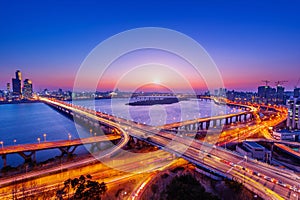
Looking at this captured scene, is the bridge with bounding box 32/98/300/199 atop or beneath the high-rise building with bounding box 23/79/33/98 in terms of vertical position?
beneath

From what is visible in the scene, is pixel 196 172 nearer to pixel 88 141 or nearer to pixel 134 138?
pixel 134 138

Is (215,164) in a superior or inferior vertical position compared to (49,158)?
superior

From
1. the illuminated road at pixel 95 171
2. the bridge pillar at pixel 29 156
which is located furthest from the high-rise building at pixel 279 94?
the bridge pillar at pixel 29 156

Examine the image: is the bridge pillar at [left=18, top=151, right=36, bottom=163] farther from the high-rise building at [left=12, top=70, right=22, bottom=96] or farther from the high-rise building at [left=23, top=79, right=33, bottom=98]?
the high-rise building at [left=12, top=70, right=22, bottom=96]

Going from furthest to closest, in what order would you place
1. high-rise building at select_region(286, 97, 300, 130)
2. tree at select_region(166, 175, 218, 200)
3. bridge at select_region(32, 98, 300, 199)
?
high-rise building at select_region(286, 97, 300, 130)
bridge at select_region(32, 98, 300, 199)
tree at select_region(166, 175, 218, 200)

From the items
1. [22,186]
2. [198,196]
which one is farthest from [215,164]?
[22,186]

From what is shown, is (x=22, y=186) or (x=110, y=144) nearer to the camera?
(x=22, y=186)

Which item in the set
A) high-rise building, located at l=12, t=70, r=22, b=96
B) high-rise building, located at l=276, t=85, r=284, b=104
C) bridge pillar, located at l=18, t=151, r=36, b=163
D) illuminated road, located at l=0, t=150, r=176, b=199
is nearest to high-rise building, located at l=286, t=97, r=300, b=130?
illuminated road, located at l=0, t=150, r=176, b=199

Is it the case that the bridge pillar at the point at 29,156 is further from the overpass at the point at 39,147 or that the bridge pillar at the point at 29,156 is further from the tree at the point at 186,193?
the tree at the point at 186,193

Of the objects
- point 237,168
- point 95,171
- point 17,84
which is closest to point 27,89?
point 17,84
